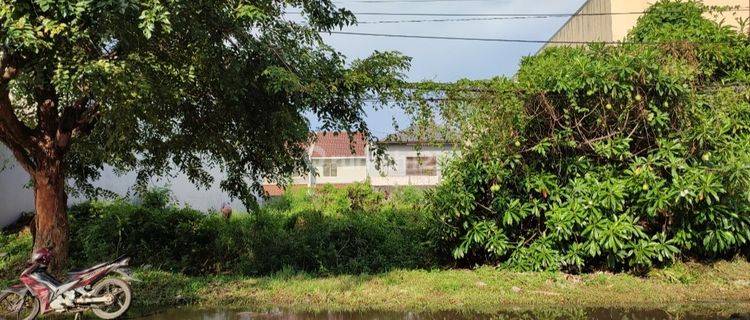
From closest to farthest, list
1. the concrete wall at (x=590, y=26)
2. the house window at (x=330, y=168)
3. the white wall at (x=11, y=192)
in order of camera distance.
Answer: the white wall at (x=11, y=192) < the concrete wall at (x=590, y=26) < the house window at (x=330, y=168)

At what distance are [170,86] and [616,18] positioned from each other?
1066 centimetres

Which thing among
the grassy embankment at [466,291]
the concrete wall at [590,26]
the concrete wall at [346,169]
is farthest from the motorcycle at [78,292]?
the concrete wall at [346,169]

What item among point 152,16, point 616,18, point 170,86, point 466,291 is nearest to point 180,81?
point 170,86

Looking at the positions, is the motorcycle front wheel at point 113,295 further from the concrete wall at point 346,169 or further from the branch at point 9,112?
the concrete wall at point 346,169

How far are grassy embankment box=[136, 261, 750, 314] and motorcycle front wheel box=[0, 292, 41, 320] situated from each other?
4.39 ft

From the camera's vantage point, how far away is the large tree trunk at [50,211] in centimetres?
957

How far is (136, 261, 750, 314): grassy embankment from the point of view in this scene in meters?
Result: 8.06

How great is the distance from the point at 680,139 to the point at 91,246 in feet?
34.5

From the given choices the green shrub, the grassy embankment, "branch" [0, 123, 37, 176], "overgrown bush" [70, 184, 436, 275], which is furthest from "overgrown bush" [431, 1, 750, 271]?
the green shrub

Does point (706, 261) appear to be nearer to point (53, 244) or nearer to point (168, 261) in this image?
point (168, 261)

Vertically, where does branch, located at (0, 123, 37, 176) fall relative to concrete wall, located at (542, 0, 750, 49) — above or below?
below

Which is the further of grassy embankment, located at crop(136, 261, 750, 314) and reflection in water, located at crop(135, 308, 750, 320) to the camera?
grassy embankment, located at crop(136, 261, 750, 314)

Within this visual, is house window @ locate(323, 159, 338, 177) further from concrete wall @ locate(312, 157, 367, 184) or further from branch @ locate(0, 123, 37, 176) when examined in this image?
branch @ locate(0, 123, 37, 176)

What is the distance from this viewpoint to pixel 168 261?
1145 centimetres
